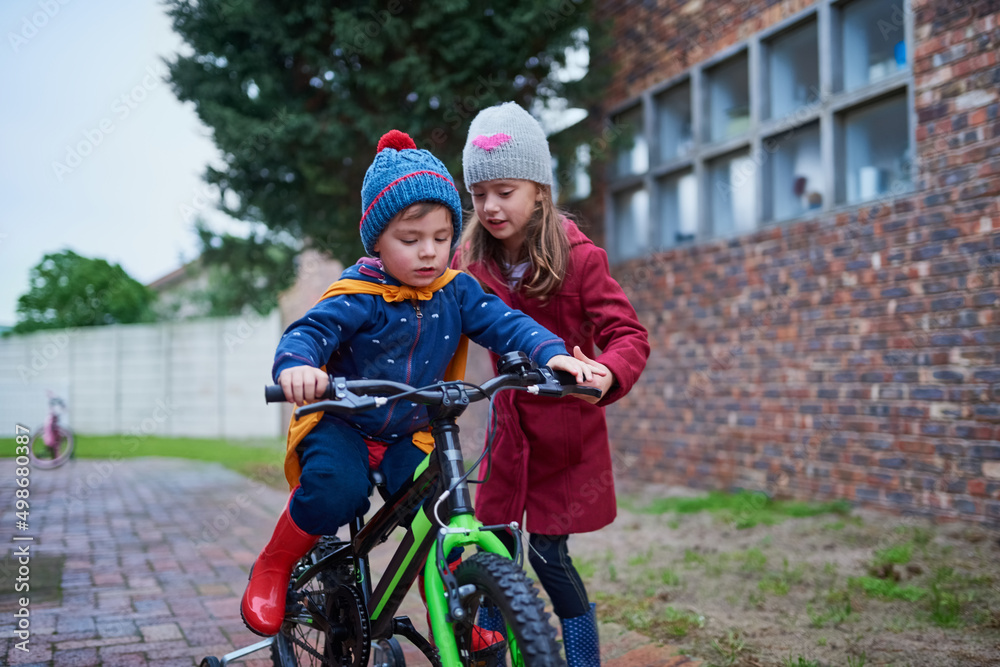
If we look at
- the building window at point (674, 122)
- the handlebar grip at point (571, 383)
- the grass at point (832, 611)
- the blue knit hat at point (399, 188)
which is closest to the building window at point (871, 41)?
the building window at point (674, 122)

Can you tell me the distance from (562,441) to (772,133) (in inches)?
173

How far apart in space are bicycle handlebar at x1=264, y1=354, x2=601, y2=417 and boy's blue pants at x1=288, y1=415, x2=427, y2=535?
11.2 inches

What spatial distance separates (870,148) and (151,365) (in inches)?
566

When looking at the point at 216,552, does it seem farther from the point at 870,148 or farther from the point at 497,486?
the point at 870,148

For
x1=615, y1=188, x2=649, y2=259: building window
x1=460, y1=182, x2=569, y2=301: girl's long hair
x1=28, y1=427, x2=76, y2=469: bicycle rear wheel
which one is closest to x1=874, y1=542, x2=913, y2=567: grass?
x1=460, y1=182, x2=569, y2=301: girl's long hair

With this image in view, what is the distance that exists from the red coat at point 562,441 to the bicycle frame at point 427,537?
0.43m

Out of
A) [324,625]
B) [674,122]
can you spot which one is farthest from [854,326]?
[324,625]

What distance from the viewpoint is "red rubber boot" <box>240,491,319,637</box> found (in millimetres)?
2123

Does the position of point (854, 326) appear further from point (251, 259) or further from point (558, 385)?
point (251, 259)

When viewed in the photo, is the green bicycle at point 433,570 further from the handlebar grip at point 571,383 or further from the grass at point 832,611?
the grass at point 832,611

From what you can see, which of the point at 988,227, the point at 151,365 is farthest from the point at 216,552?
the point at 151,365

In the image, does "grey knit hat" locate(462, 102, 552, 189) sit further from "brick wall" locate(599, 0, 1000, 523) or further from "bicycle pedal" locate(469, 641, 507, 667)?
"brick wall" locate(599, 0, 1000, 523)

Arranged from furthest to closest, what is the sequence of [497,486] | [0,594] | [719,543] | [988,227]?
[719,543]
[988,227]
[0,594]
[497,486]

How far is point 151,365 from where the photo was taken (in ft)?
52.4
